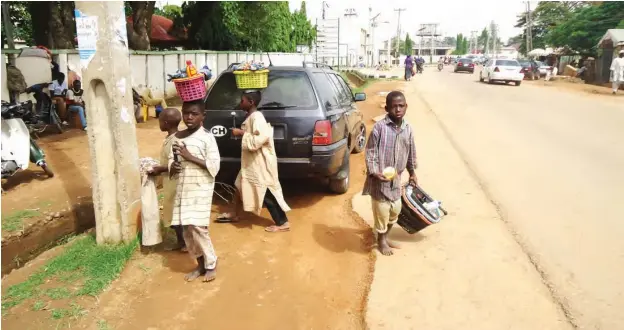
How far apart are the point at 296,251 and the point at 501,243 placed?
199 cm

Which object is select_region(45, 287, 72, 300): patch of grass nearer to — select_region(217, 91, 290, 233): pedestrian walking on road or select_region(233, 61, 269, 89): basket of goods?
select_region(217, 91, 290, 233): pedestrian walking on road

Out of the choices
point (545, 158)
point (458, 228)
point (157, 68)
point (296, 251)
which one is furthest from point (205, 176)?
point (157, 68)

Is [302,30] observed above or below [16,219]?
above

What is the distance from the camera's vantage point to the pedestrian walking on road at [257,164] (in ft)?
14.6

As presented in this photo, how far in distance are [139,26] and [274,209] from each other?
613 inches

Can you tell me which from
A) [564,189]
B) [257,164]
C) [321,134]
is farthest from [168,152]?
[564,189]

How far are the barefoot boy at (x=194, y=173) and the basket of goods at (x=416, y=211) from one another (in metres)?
1.85

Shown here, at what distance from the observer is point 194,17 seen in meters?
24.3

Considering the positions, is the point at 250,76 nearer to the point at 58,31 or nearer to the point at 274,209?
the point at 274,209

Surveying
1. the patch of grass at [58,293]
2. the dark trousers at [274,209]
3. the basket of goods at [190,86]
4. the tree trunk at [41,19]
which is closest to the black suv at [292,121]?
the dark trousers at [274,209]

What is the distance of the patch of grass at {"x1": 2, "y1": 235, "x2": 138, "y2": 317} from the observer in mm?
3436

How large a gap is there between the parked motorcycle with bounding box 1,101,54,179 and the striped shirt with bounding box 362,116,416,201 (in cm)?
461

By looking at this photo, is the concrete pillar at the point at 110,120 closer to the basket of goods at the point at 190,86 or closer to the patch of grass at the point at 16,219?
the basket of goods at the point at 190,86

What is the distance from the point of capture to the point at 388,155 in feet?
13.2
